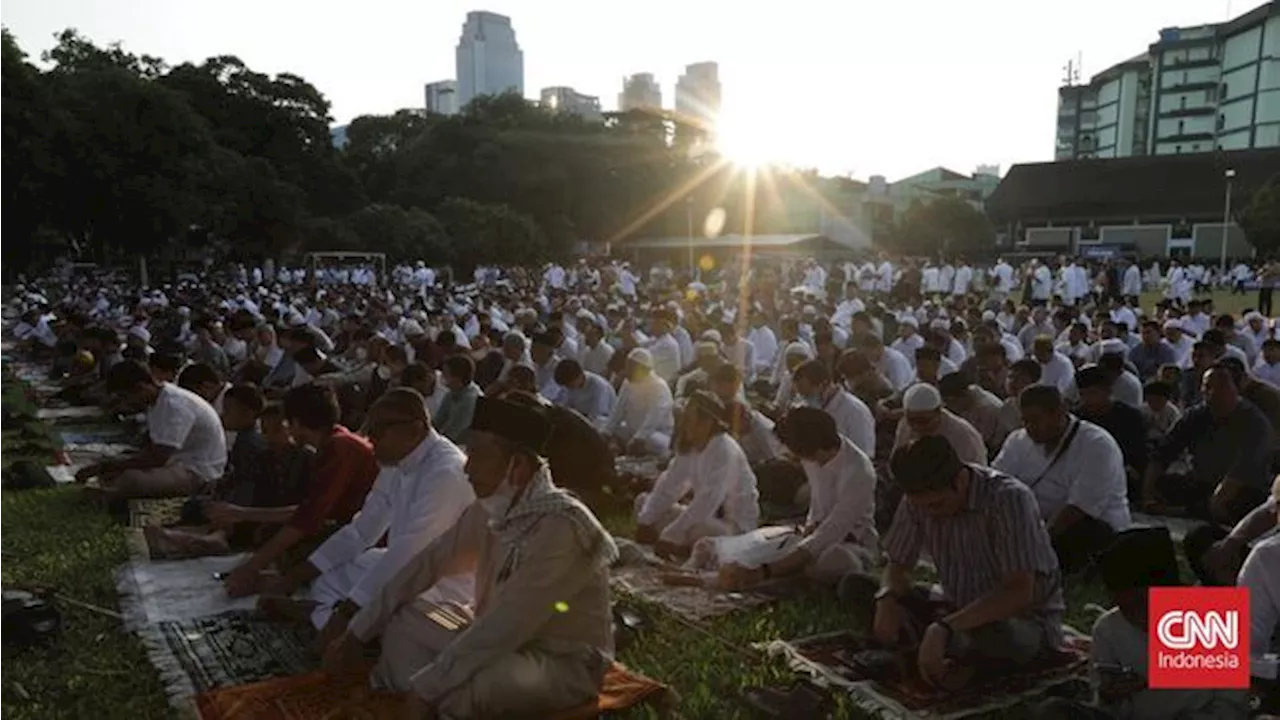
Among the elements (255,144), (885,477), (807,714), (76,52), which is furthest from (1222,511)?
(255,144)

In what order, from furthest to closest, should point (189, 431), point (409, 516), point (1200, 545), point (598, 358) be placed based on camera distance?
point (598, 358) → point (189, 431) → point (1200, 545) → point (409, 516)

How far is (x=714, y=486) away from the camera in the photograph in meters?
5.82

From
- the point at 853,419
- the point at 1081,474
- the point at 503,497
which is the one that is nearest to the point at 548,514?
the point at 503,497

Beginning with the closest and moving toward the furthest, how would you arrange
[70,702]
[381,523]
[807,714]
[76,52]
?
1. [807,714]
2. [70,702]
3. [381,523]
4. [76,52]

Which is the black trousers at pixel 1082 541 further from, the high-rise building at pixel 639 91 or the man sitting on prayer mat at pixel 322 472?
the high-rise building at pixel 639 91

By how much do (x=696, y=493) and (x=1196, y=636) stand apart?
2916mm

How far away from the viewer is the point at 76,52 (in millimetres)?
27750

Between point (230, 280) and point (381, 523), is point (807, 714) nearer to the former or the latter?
point (381, 523)

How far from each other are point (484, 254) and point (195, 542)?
33370mm

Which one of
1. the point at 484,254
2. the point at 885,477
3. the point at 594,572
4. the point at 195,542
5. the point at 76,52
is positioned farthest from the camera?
the point at 484,254

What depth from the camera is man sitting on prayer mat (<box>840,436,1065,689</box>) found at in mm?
3842

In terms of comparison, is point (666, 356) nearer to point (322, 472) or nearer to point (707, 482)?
point (707, 482)

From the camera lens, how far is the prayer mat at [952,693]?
3.93 m

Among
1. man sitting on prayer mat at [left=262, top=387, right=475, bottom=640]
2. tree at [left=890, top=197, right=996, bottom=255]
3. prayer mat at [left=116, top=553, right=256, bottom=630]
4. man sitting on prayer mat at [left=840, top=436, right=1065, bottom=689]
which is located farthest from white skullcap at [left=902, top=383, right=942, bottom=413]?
tree at [left=890, top=197, right=996, bottom=255]
